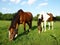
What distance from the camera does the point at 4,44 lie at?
33.3 feet

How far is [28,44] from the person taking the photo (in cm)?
978

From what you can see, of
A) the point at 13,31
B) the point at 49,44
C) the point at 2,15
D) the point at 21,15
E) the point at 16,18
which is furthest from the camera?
the point at 2,15

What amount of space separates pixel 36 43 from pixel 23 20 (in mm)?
4990

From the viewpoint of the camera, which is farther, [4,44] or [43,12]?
[43,12]

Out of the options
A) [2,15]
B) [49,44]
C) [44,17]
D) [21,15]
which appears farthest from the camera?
[2,15]

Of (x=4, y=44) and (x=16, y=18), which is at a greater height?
(x=16, y=18)

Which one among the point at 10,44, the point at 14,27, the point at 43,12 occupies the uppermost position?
the point at 43,12

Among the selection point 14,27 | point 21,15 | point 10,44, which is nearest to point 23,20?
point 21,15

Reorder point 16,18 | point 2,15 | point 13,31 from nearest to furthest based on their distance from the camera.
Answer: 1. point 13,31
2. point 16,18
3. point 2,15

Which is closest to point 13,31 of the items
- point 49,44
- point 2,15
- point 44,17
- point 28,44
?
point 28,44

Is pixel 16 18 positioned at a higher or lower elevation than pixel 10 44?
higher

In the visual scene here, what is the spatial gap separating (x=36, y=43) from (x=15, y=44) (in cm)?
122

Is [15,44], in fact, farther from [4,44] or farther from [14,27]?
[14,27]

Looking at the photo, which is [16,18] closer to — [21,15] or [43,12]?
[21,15]
